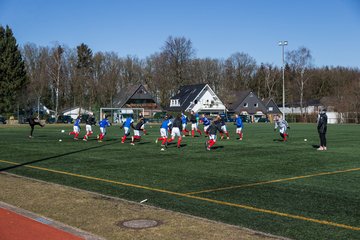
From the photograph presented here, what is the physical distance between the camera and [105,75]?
94062 millimetres

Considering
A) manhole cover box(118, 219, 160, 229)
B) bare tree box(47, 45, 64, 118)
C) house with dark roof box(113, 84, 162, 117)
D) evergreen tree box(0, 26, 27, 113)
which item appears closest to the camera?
manhole cover box(118, 219, 160, 229)

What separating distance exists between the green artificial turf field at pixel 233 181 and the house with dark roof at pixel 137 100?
69739 mm

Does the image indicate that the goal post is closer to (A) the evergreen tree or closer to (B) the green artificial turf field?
(A) the evergreen tree

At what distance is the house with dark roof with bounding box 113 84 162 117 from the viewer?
9106 cm

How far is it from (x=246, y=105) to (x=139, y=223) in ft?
305

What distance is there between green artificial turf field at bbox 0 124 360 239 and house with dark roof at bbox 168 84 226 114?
69.5 meters

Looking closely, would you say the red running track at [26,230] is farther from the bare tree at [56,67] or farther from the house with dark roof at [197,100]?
the house with dark roof at [197,100]

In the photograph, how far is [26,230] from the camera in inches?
281

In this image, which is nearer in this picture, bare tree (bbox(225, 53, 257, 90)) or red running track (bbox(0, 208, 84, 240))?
red running track (bbox(0, 208, 84, 240))

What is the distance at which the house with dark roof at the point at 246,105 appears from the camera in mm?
97637

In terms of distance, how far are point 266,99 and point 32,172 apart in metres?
94.9

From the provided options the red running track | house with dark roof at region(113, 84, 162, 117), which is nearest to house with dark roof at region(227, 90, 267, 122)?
house with dark roof at region(113, 84, 162, 117)

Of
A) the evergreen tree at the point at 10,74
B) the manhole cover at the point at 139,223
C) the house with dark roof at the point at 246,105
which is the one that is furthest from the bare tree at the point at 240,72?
the manhole cover at the point at 139,223

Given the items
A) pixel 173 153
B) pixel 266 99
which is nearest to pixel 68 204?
pixel 173 153
